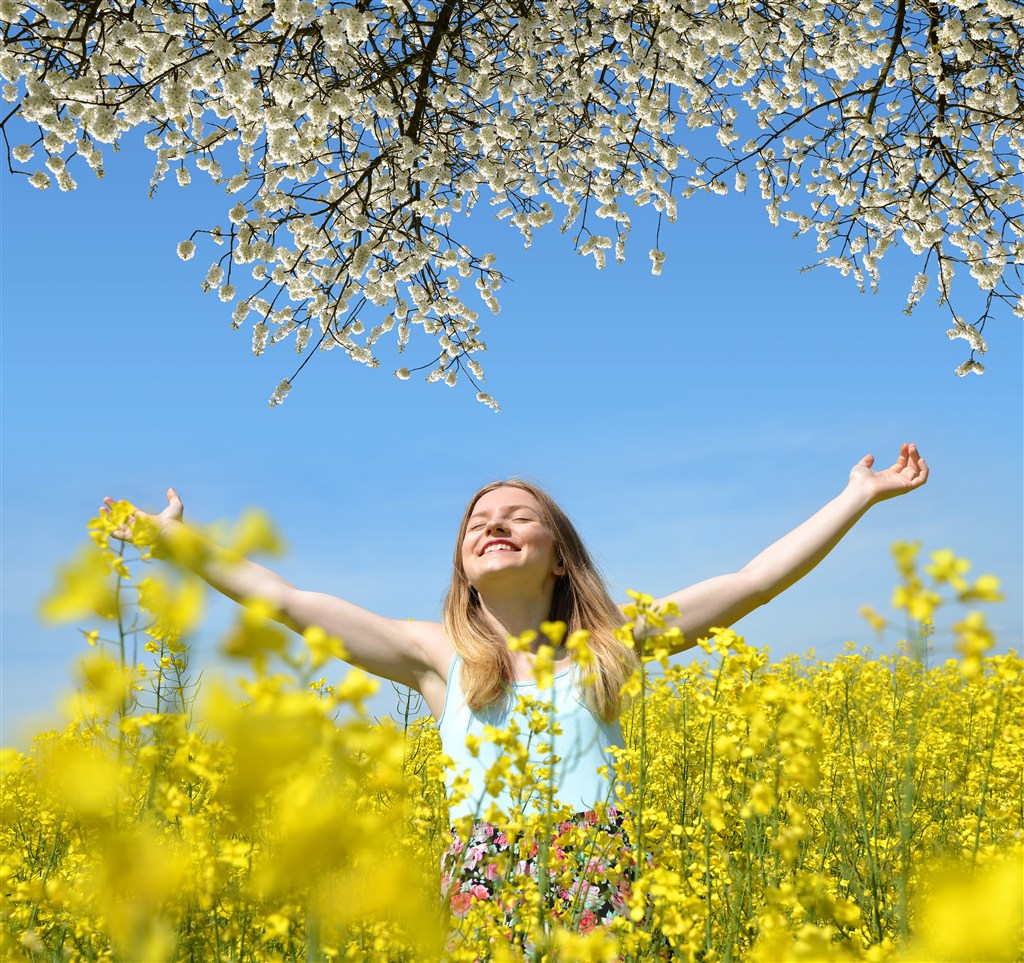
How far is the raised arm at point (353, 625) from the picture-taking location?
317 centimetres

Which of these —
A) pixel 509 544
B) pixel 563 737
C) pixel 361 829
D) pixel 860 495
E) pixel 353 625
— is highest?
pixel 860 495

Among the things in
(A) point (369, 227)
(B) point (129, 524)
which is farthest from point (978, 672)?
(A) point (369, 227)

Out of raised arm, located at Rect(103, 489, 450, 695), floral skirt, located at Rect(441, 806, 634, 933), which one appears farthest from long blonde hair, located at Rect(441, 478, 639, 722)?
floral skirt, located at Rect(441, 806, 634, 933)

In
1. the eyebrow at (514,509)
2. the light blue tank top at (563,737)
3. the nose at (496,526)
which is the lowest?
the light blue tank top at (563,737)

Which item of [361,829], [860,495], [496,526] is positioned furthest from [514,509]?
[361,829]

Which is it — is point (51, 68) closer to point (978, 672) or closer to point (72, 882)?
point (72, 882)

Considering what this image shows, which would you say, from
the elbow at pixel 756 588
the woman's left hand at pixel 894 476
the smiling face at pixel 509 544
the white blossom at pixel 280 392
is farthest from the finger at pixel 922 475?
the white blossom at pixel 280 392

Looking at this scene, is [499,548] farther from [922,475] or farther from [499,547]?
[922,475]

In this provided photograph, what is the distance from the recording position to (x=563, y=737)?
2.89m

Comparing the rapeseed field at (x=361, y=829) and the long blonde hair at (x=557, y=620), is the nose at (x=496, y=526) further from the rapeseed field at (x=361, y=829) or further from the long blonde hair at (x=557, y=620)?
the rapeseed field at (x=361, y=829)

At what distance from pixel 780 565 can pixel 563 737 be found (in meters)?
1.02

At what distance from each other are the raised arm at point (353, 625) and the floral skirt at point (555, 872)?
2.79 ft

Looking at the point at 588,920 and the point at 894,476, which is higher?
the point at 894,476

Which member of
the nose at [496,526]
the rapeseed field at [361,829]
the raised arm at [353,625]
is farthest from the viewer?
the nose at [496,526]
